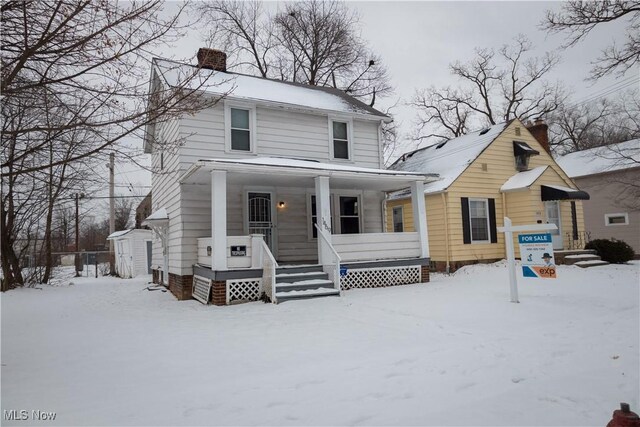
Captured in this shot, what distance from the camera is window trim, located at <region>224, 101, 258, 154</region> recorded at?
11539 millimetres

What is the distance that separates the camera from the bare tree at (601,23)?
32.7 ft

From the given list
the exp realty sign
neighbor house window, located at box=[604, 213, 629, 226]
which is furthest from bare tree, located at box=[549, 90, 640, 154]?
the exp realty sign

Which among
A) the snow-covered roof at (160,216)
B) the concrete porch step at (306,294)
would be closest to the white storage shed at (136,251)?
the snow-covered roof at (160,216)

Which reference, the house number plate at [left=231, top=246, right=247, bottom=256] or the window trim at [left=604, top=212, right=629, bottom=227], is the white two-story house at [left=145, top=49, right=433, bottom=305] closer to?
the house number plate at [left=231, top=246, right=247, bottom=256]

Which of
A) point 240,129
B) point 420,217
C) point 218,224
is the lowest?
point 218,224

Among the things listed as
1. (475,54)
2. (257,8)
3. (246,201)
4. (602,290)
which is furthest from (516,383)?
(475,54)

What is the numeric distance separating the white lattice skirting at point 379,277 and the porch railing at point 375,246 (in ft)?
1.12

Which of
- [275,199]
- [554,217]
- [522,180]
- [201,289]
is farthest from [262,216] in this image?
[554,217]

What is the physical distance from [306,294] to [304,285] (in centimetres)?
33

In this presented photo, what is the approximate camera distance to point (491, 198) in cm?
1566

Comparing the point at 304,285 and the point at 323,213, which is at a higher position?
the point at 323,213

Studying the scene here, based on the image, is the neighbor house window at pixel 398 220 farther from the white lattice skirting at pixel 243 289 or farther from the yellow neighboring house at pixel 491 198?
the white lattice skirting at pixel 243 289

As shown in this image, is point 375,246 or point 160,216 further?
point 160,216

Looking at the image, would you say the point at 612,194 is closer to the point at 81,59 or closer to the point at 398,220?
the point at 398,220
